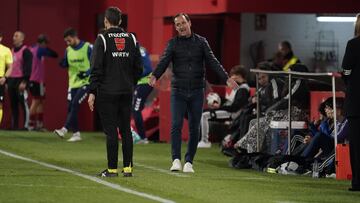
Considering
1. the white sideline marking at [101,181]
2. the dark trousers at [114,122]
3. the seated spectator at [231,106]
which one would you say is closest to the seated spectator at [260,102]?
the seated spectator at [231,106]

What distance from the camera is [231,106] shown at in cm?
2142

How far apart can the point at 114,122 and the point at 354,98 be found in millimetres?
2833

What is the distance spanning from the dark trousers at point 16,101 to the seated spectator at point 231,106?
592 centimetres

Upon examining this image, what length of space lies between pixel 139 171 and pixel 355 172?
3131 mm

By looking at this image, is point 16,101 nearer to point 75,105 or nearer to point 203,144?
point 75,105

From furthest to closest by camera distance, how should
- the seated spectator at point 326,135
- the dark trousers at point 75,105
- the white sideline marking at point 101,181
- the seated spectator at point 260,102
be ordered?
the dark trousers at point 75,105
the seated spectator at point 260,102
the seated spectator at point 326,135
the white sideline marking at point 101,181

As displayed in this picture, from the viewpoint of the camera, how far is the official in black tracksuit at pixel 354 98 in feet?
43.4

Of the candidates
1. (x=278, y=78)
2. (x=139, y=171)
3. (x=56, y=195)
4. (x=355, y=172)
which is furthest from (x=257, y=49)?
(x=56, y=195)

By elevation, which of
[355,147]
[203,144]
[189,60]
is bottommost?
[203,144]

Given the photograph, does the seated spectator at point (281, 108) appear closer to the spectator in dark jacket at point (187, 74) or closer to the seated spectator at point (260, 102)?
the seated spectator at point (260, 102)

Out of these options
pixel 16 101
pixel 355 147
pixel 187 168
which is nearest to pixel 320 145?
pixel 187 168

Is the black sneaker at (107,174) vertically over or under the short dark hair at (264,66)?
under

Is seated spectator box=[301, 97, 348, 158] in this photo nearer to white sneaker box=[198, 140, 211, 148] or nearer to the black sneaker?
the black sneaker

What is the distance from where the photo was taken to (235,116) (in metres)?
21.0
